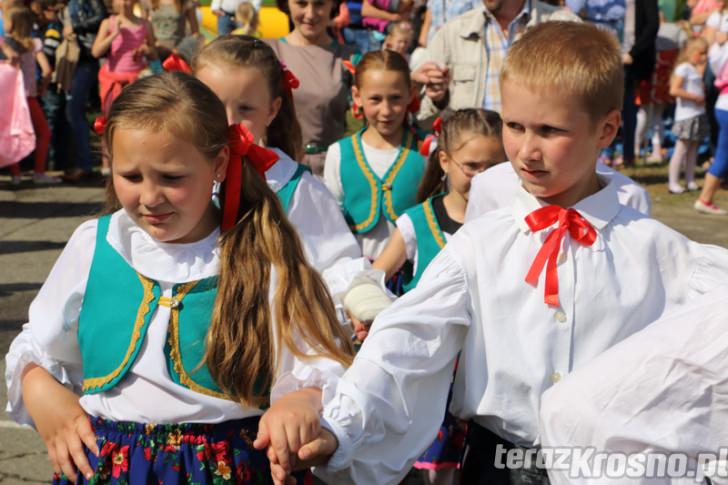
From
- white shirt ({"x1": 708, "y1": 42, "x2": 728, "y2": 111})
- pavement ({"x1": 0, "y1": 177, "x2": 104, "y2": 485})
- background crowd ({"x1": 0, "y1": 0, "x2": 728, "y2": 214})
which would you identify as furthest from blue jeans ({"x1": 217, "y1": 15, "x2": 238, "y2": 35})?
white shirt ({"x1": 708, "y1": 42, "x2": 728, "y2": 111})

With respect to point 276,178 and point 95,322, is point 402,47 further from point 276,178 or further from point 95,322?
point 95,322

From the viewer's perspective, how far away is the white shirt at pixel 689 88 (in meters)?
11.1

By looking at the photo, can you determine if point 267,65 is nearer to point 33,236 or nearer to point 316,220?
point 316,220

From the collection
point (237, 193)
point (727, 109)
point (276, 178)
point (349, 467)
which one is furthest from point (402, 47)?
point (349, 467)

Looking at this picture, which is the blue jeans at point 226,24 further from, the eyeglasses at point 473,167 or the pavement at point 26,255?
the eyeglasses at point 473,167

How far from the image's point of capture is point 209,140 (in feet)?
9.36

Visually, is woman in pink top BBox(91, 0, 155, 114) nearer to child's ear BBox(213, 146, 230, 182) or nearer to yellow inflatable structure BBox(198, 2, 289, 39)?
yellow inflatable structure BBox(198, 2, 289, 39)

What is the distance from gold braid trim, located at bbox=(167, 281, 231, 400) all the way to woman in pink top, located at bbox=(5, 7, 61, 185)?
25.9 ft

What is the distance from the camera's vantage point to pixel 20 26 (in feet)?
32.9

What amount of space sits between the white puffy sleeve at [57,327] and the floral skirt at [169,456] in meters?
0.24

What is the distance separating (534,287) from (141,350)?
1001 mm

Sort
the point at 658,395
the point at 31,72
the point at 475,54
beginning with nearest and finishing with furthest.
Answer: the point at 658,395 < the point at 475,54 < the point at 31,72

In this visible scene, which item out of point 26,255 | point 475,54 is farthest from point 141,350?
point 26,255

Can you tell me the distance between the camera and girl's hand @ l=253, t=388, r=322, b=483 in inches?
91.3
